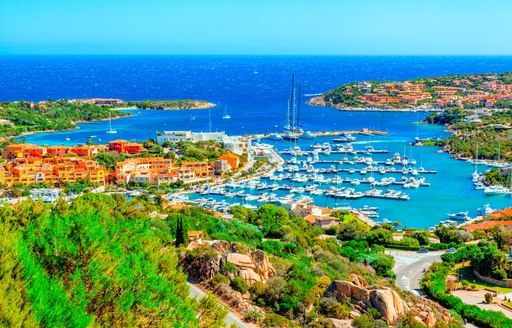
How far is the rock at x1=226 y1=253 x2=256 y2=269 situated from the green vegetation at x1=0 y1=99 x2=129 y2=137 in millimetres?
31543

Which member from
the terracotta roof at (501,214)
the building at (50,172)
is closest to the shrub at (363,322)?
the terracotta roof at (501,214)

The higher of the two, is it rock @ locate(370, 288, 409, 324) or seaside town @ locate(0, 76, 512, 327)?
rock @ locate(370, 288, 409, 324)

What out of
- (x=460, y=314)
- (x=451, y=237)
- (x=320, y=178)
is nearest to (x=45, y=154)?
(x=320, y=178)

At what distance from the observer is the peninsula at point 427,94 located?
183 feet

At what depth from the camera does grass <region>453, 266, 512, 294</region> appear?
15453 millimetres

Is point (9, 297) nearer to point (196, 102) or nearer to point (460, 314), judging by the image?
point (460, 314)

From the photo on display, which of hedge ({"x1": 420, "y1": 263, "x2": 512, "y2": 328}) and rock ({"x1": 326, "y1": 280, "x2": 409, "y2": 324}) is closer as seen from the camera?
rock ({"x1": 326, "y1": 280, "x2": 409, "y2": 324})

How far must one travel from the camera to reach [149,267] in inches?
270

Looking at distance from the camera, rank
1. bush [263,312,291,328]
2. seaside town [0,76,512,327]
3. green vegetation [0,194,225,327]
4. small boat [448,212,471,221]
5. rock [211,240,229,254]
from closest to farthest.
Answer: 1. green vegetation [0,194,225,327]
2. bush [263,312,291,328]
3. seaside town [0,76,512,327]
4. rock [211,240,229,254]
5. small boat [448,212,471,221]

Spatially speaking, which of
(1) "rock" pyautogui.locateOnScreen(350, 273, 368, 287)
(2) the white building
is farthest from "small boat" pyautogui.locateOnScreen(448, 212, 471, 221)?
(2) the white building

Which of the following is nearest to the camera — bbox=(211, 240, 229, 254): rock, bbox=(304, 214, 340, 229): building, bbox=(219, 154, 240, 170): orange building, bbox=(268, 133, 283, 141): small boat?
bbox=(211, 240, 229, 254): rock

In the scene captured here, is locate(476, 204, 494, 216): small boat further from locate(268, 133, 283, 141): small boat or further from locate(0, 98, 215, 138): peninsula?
locate(0, 98, 215, 138): peninsula

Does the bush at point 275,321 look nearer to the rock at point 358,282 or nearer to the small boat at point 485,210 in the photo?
the rock at point 358,282

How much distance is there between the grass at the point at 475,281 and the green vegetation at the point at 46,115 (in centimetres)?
3062
